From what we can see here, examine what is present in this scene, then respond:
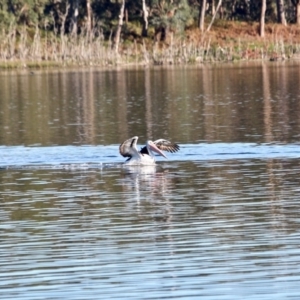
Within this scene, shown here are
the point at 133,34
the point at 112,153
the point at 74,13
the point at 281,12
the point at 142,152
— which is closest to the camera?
the point at 142,152

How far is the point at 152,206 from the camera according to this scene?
1614 centimetres

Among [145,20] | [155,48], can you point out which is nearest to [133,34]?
[145,20]

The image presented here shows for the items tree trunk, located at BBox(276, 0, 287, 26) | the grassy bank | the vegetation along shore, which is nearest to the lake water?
the grassy bank

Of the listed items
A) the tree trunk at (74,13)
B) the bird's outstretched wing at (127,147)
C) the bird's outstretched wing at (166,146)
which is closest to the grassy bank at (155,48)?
the tree trunk at (74,13)

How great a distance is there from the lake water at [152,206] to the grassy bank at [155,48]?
3348cm

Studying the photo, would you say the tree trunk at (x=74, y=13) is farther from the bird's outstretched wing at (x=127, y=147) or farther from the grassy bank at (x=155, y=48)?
the bird's outstretched wing at (x=127, y=147)

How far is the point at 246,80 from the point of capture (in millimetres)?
55062

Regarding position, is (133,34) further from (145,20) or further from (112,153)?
(112,153)

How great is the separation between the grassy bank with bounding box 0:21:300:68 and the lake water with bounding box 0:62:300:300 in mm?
33479

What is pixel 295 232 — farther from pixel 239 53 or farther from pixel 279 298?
pixel 239 53

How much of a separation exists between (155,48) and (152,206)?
60.7 meters

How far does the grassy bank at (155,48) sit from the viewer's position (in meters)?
70.7

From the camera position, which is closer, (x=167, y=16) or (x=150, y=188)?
(x=150, y=188)

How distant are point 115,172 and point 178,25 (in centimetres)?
6020
